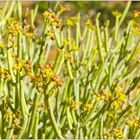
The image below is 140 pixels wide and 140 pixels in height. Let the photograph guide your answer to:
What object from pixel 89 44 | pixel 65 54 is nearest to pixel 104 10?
pixel 89 44

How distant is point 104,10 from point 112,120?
6.35 m

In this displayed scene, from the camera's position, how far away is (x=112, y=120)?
6.56 ft

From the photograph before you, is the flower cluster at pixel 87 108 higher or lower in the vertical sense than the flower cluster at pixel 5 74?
lower

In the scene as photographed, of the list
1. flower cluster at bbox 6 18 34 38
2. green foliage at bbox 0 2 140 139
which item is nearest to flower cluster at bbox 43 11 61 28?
green foliage at bbox 0 2 140 139

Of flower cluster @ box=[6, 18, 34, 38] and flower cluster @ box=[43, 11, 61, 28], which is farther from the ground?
flower cluster @ box=[43, 11, 61, 28]

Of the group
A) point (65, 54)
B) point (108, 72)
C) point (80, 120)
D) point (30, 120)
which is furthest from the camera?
point (108, 72)

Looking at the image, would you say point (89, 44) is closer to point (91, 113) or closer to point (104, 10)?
point (91, 113)

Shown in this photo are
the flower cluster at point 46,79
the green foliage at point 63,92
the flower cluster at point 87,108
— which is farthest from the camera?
the flower cluster at point 87,108

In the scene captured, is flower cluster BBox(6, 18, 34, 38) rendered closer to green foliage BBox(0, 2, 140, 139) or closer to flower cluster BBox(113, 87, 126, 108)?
green foliage BBox(0, 2, 140, 139)

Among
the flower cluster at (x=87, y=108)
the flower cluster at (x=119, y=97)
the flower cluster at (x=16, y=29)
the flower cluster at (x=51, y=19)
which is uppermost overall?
the flower cluster at (x=51, y=19)

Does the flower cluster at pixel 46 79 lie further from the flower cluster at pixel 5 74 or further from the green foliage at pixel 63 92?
the flower cluster at pixel 5 74

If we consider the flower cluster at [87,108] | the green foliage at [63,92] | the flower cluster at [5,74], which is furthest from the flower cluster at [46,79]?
the flower cluster at [87,108]

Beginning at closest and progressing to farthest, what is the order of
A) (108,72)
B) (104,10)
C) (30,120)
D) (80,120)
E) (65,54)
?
1. (30,120)
2. (80,120)
3. (65,54)
4. (108,72)
5. (104,10)

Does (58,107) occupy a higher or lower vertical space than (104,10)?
lower
